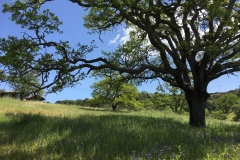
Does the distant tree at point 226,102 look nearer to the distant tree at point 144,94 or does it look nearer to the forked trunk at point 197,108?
the distant tree at point 144,94

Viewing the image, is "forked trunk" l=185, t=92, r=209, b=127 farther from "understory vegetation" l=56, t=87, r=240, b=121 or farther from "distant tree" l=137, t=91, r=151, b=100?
"understory vegetation" l=56, t=87, r=240, b=121

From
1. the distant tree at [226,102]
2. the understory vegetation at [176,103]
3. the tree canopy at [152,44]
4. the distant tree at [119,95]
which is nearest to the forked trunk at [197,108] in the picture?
the tree canopy at [152,44]

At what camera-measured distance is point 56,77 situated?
34.5 ft

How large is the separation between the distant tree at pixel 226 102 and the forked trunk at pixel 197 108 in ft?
338

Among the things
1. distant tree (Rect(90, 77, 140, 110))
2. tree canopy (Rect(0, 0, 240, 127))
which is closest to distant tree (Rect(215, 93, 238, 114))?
distant tree (Rect(90, 77, 140, 110))

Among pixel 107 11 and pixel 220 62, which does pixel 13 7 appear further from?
pixel 220 62

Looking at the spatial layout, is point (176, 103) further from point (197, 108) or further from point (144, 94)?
point (197, 108)

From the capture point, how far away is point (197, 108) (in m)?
13.3

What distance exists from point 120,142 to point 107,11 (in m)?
8.57

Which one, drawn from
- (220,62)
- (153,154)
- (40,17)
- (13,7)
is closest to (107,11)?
(40,17)

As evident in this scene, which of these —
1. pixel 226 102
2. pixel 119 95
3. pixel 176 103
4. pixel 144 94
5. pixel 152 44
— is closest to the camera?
pixel 152 44

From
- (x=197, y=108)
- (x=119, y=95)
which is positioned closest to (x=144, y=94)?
(x=119, y=95)

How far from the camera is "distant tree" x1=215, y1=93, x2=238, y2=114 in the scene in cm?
10662

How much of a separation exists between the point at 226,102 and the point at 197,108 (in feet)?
348
